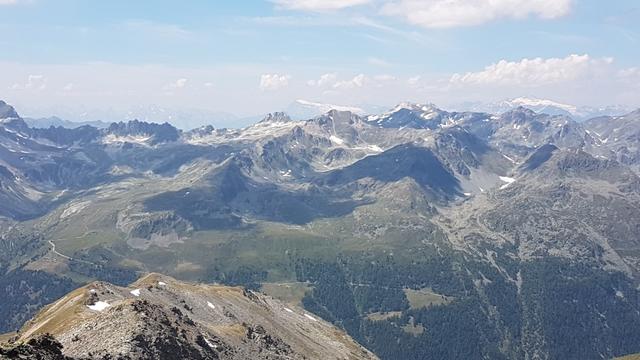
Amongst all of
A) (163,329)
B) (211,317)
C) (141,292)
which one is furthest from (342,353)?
(163,329)

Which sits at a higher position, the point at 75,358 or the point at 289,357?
the point at 75,358

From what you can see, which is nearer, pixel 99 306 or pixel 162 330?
pixel 162 330

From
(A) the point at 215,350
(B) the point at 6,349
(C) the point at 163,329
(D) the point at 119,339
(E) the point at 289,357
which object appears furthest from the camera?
(E) the point at 289,357

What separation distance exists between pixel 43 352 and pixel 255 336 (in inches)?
3126

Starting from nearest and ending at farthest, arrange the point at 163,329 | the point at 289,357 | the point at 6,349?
the point at 6,349
the point at 163,329
the point at 289,357

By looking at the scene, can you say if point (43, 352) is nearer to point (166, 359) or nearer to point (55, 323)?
point (166, 359)

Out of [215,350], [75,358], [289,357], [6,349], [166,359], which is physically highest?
[6,349]

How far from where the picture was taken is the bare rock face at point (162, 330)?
8688 centimetres

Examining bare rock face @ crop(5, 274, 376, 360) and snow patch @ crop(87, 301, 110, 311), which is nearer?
bare rock face @ crop(5, 274, 376, 360)

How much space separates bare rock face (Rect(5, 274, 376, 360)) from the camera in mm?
86875

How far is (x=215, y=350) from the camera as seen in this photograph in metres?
114

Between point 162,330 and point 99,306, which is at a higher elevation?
point 162,330

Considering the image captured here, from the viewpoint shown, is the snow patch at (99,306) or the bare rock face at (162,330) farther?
the snow patch at (99,306)

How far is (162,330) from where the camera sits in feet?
313
